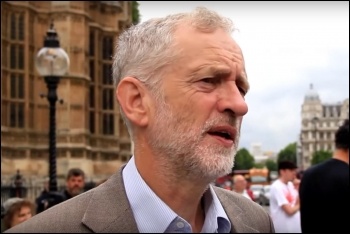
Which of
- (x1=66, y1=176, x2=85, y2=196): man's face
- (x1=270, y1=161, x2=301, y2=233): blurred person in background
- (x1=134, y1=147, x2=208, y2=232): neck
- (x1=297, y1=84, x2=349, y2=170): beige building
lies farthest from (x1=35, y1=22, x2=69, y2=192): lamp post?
(x1=297, y1=84, x2=349, y2=170): beige building

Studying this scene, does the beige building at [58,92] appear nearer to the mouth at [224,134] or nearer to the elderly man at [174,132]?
the elderly man at [174,132]

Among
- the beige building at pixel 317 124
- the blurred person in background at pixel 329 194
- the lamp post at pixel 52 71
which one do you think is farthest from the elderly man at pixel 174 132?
the beige building at pixel 317 124

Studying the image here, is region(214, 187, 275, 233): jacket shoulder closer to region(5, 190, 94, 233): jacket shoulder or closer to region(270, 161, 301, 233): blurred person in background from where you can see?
region(5, 190, 94, 233): jacket shoulder

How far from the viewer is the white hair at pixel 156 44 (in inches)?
79.8

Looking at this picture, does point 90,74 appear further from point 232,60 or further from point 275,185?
point 232,60

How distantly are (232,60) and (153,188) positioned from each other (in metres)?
0.41

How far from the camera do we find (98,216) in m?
1.99

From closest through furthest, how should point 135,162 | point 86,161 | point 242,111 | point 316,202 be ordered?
1. point 242,111
2. point 135,162
3. point 316,202
4. point 86,161

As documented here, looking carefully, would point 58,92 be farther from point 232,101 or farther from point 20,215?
point 232,101

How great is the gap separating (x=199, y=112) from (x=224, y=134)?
0.11 metres

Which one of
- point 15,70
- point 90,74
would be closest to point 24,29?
point 15,70

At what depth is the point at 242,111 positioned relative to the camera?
197cm

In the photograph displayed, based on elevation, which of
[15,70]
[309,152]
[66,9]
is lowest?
[309,152]

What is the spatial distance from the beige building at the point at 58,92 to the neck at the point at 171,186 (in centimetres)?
2128
